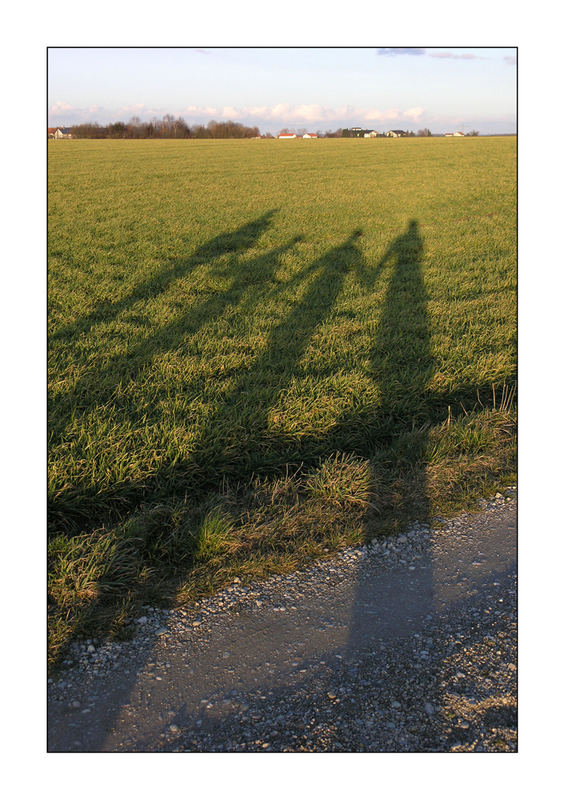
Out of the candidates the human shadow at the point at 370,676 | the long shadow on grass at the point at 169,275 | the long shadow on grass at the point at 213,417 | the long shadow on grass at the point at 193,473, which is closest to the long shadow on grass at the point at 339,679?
the human shadow at the point at 370,676

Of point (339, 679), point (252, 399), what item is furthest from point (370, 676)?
point (252, 399)

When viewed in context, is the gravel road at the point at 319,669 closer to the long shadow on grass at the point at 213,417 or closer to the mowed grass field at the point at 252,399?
the mowed grass field at the point at 252,399

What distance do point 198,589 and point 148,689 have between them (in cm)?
62

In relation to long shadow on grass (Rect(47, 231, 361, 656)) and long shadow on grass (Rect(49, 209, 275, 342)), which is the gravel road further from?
long shadow on grass (Rect(49, 209, 275, 342))

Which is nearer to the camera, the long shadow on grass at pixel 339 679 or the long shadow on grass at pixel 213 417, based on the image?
the long shadow on grass at pixel 339 679

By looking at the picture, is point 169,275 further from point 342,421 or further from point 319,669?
point 319,669

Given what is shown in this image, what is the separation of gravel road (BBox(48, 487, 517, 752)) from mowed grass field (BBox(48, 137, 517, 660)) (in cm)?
23

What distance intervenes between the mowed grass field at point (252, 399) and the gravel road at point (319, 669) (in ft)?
0.75

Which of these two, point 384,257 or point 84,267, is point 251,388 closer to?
point 84,267

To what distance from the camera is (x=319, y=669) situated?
2525 mm

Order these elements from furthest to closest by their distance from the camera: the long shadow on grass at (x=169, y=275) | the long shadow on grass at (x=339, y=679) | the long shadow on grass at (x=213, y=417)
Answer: the long shadow on grass at (x=169, y=275) → the long shadow on grass at (x=213, y=417) → the long shadow on grass at (x=339, y=679)

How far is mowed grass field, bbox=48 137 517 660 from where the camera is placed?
3.29 metres

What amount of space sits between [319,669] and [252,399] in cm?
260

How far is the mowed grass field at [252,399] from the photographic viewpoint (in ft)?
10.8
